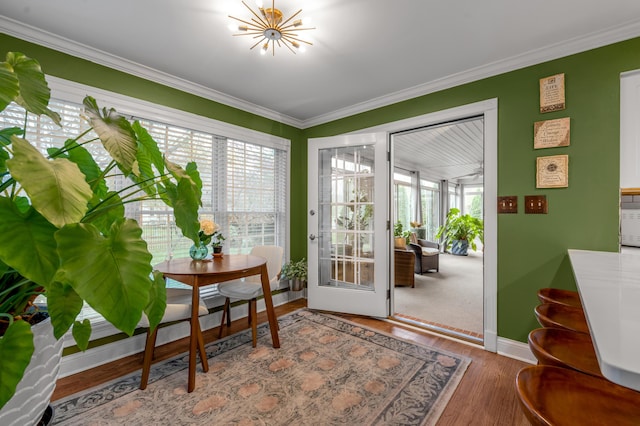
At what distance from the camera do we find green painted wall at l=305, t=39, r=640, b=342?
1.93 m

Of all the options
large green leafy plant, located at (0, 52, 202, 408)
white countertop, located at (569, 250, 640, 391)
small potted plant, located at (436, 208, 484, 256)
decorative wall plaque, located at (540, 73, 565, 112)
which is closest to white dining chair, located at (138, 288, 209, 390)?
large green leafy plant, located at (0, 52, 202, 408)

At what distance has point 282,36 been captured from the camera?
195 cm

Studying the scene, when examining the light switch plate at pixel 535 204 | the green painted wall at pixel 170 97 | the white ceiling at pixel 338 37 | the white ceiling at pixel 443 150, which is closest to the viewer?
the white ceiling at pixel 338 37

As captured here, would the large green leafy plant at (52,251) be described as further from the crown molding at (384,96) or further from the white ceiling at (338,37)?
the crown molding at (384,96)

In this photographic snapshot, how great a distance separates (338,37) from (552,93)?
66.1 inches

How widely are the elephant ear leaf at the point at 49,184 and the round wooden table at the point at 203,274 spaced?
153 cm

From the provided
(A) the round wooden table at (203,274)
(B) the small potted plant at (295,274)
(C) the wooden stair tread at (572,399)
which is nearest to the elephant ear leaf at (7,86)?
(C) the wooden stair tread at (572,399)

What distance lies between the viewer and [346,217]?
333cm

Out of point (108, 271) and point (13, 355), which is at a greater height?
point (108, 271)

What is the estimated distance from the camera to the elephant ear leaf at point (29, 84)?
0.58 meters

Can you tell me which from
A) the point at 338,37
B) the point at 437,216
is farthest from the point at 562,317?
the point at 437,216

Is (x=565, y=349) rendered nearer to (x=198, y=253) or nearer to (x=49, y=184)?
(x=49, y=184)

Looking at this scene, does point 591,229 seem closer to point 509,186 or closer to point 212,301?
point 509,186

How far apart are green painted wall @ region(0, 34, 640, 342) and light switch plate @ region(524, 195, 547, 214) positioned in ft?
0.12
